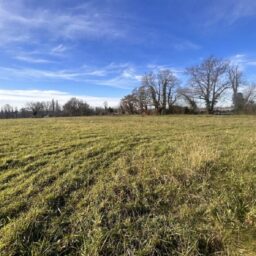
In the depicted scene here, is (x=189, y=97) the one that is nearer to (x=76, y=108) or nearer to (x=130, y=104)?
(x=130, y=104)

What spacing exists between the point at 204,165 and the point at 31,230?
154 inches

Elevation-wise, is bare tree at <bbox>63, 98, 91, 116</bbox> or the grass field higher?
bare tree at <bbox>63, 98, 91, 116</bbox>

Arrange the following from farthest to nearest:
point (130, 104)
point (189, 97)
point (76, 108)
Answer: point (76, 108), point (130, 104), point (189, 97)

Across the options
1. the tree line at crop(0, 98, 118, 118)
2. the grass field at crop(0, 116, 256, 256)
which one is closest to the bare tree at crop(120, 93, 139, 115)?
the tree line at crop(0, 98, 118, 118)

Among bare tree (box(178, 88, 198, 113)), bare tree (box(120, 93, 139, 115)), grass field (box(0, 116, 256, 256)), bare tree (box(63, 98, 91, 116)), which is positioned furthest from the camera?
bare tree (box(63, 98, 91, 116))

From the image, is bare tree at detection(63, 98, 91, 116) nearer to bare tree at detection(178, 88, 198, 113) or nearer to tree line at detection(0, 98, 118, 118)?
tree line at detection(0, 98, 118, 118)

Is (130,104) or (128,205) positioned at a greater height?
(130,104)

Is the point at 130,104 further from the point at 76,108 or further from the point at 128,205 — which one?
the point at 128,205

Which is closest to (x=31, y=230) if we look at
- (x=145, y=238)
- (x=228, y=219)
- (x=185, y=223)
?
Answer: (x=145, y=238)

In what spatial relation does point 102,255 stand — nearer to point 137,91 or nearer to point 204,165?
point 204,165

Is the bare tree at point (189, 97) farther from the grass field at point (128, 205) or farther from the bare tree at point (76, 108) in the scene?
the grass field at point (128, 205)

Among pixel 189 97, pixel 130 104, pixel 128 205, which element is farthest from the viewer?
pixel 130 104

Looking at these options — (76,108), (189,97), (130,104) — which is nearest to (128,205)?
(189,97)

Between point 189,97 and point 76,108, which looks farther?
point 76,108
